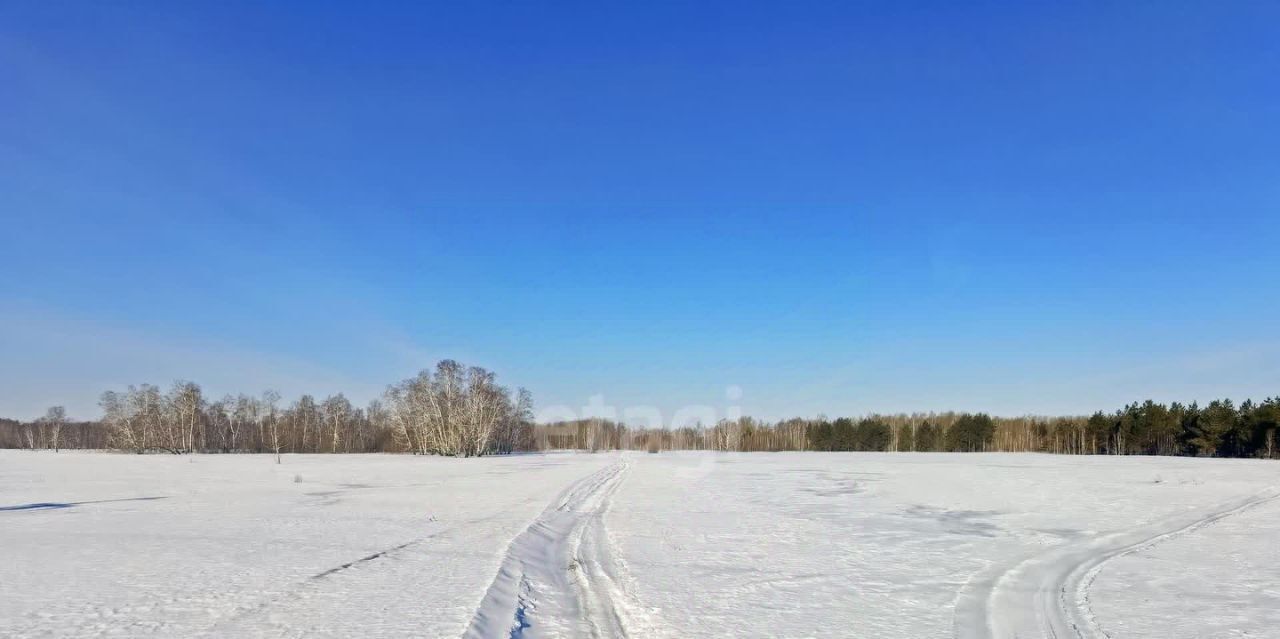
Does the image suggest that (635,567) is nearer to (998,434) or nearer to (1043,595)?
(1043,595)

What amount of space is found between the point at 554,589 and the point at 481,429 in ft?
214

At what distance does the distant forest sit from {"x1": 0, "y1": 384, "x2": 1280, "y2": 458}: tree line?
0.15 metres

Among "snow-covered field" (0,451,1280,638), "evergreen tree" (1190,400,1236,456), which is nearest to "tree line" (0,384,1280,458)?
"evergreen tree" (1190,400,1236,456)

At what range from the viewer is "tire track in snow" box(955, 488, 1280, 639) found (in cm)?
670

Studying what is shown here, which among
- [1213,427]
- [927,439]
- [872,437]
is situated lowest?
[872,437]

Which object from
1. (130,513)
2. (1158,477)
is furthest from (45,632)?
(1158,477)

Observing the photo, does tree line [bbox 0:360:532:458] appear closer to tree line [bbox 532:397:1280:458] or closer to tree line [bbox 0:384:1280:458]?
tree line [bbox 0:384:1280:458]

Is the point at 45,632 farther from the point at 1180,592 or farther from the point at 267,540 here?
the point at 1180,592

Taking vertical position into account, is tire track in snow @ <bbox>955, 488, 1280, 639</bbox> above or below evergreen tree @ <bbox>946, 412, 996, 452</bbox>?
above

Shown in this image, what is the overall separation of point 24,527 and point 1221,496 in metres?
32.2

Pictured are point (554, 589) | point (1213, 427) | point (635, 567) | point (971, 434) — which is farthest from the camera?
point (971, 434)

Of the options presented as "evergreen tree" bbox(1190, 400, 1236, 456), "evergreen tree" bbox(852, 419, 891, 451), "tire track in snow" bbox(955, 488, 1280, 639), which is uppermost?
"tire track in snow" bbox(955, 488, 1280, 639)

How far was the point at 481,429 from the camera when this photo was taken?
233 feet

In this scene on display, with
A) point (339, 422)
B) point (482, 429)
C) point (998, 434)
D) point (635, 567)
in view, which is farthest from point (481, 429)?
point (998, 434)
